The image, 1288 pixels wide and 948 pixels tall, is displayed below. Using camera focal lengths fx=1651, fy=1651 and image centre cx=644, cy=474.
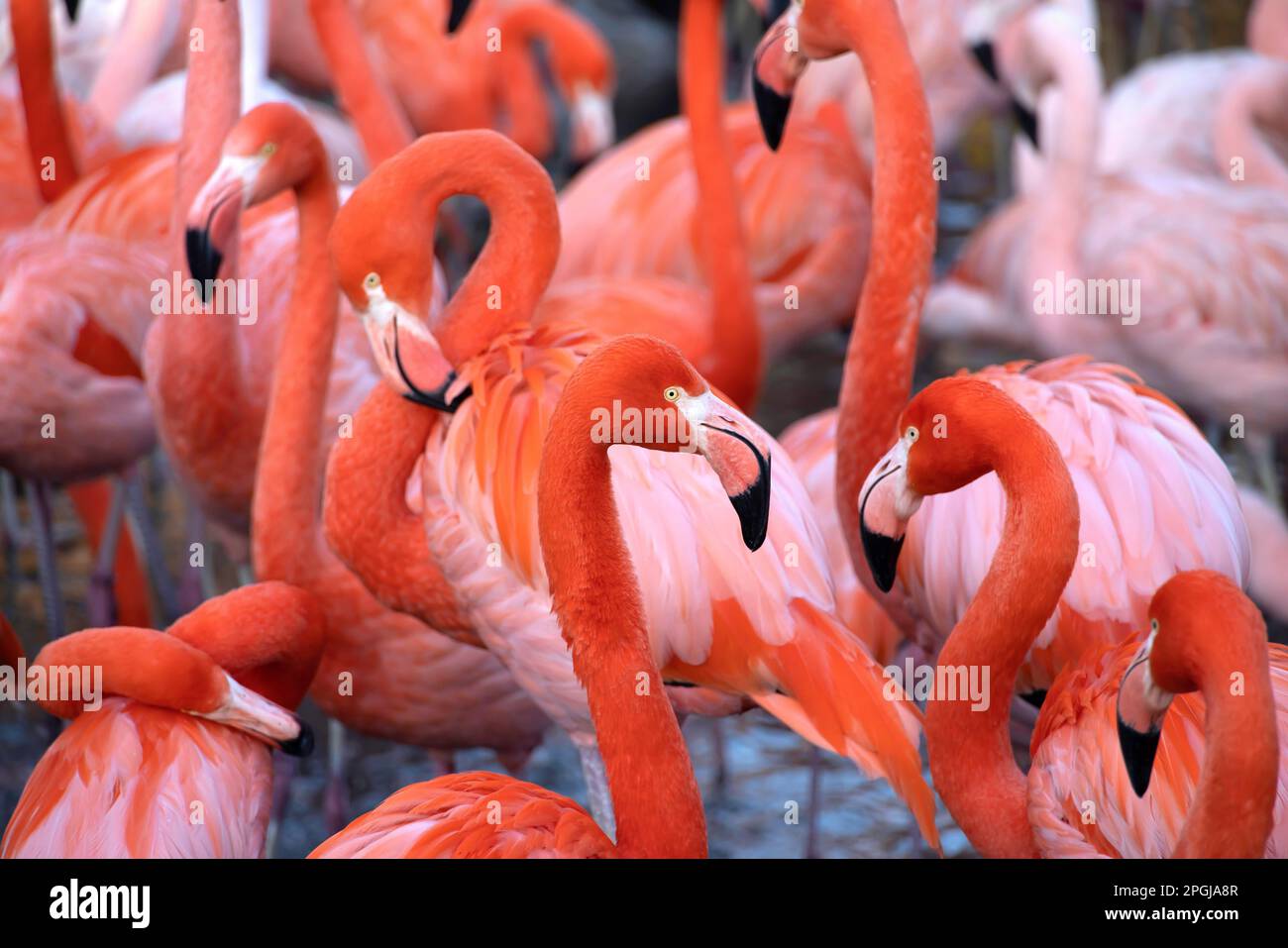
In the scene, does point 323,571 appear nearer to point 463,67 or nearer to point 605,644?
point 605,644

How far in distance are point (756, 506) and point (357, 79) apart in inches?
84.2

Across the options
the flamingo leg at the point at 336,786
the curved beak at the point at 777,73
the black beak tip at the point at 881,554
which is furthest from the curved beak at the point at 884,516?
the flamingo leg at the point at 336,786

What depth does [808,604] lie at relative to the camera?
8.36 ft

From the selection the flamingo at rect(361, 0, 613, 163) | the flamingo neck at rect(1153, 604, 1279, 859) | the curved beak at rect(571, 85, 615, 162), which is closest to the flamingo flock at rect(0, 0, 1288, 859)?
the flamingo neck at rect(1153, 604, 1279, 859)

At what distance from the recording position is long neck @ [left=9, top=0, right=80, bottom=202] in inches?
147

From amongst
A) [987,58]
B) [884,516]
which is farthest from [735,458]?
[987,58]

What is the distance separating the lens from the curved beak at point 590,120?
5.20 meters

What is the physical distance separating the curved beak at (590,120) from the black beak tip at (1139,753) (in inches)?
138

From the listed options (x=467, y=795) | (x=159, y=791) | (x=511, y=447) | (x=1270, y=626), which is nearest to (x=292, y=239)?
(x=511, y=447)

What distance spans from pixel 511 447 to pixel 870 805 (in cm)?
135

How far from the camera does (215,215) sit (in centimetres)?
283

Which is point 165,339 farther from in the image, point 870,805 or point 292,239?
point 870,805

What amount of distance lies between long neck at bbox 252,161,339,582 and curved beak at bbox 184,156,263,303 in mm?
181

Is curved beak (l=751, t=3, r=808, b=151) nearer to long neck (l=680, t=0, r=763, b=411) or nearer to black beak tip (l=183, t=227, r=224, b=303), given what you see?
long neck (l=680, t=0, r=763, b=411)
